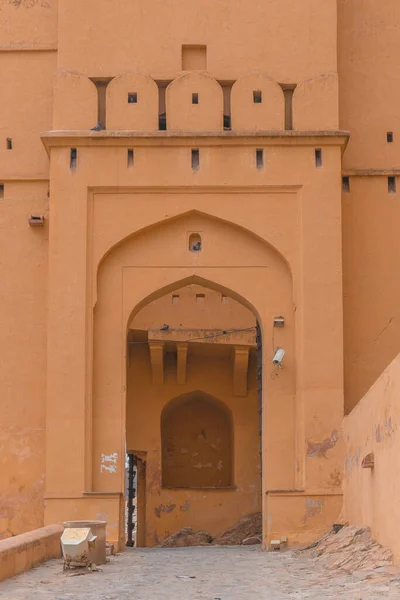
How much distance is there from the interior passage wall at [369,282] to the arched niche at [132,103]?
2.94 m

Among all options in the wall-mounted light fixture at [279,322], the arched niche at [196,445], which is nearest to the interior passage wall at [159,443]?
the arched niche at [196,445]

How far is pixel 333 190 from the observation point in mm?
15125

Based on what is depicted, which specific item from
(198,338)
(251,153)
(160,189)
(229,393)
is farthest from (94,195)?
(229,393)

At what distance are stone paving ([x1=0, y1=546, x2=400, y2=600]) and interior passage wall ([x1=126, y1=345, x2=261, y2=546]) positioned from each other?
22.1 ft

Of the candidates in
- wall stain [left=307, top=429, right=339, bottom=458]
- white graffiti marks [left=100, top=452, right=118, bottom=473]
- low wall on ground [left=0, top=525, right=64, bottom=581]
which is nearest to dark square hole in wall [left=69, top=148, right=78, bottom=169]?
white graffiti marks [left=100, top=452, right=118, bottom=473]

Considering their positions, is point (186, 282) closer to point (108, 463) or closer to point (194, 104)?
point (194, 104)

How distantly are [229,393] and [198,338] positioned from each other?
1.38m

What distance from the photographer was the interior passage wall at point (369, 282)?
608 inches

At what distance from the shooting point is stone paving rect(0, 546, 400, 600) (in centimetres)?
898

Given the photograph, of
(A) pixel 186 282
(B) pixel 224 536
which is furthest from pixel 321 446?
(B) pixel 224 536

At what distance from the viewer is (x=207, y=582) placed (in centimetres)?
1033

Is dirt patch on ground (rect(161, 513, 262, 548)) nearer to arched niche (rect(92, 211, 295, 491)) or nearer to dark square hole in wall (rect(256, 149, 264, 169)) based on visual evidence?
arched niche (rect(92, 211, 295, 491))

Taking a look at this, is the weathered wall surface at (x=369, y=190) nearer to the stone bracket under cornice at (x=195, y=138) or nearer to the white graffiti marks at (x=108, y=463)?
the stone bracket under cornice at (x=195, y=138)

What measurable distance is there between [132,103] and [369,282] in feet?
13.2
